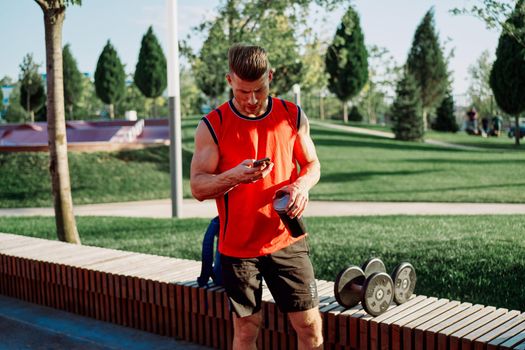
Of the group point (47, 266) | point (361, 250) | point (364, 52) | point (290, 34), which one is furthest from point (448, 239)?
point (364, 52)

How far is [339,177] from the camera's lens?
64.1ft

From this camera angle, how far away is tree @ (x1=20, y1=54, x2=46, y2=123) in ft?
120

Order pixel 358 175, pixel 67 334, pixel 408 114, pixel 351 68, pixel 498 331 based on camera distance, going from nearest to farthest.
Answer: pixel 498 331
pixel 67 334
pixel 358 175
pixel 408 114
pixel 351 68

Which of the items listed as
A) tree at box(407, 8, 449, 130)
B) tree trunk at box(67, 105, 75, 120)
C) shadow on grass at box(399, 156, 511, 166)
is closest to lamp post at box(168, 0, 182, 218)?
shadow on grass at box(399, 156, 511, 166)

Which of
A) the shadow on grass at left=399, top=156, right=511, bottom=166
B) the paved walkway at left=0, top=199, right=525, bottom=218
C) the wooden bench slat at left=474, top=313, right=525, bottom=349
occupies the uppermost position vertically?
the wooden bench slat at left=474, top=313, right=525, bottom=349

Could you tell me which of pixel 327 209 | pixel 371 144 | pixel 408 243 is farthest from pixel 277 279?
pixel 371 144

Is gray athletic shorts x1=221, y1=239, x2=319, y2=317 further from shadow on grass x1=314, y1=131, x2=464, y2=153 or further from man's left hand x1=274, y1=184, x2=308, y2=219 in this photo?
shadow on grass x1=314, y1=131, x2=464, y2=153

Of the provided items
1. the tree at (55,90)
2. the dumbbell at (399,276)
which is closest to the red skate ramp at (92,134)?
the tree at (55,90)

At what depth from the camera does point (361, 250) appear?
7.01 meters

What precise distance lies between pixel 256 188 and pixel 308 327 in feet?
2.29

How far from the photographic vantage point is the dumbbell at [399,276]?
12.2 feet

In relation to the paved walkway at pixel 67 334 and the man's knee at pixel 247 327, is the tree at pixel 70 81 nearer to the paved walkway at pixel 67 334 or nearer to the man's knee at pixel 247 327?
the paved walkway at pixel 67 334

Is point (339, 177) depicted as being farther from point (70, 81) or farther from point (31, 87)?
point (70, 81)

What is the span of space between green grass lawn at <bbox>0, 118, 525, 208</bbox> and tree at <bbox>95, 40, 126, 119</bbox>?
2221cm
